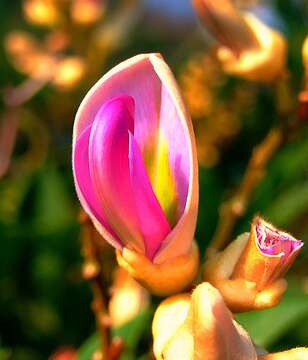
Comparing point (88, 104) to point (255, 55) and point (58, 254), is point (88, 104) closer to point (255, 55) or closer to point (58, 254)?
point (255, 55)

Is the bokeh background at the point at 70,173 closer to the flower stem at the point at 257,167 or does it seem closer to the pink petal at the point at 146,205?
the flower stem at the point at 257,167

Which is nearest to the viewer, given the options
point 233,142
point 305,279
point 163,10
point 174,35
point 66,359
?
point 66,359

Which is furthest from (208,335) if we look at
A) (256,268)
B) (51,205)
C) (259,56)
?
(51,205)

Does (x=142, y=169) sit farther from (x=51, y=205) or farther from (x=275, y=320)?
(x=51, y=205)

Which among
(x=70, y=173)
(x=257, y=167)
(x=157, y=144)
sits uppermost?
(x=157, y=144)

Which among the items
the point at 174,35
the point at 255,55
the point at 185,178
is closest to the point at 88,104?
the point at 185,178

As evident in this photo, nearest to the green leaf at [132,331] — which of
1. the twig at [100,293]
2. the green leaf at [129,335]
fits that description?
the green leaf at [129,335]

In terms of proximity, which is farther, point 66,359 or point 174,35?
point 174,35
